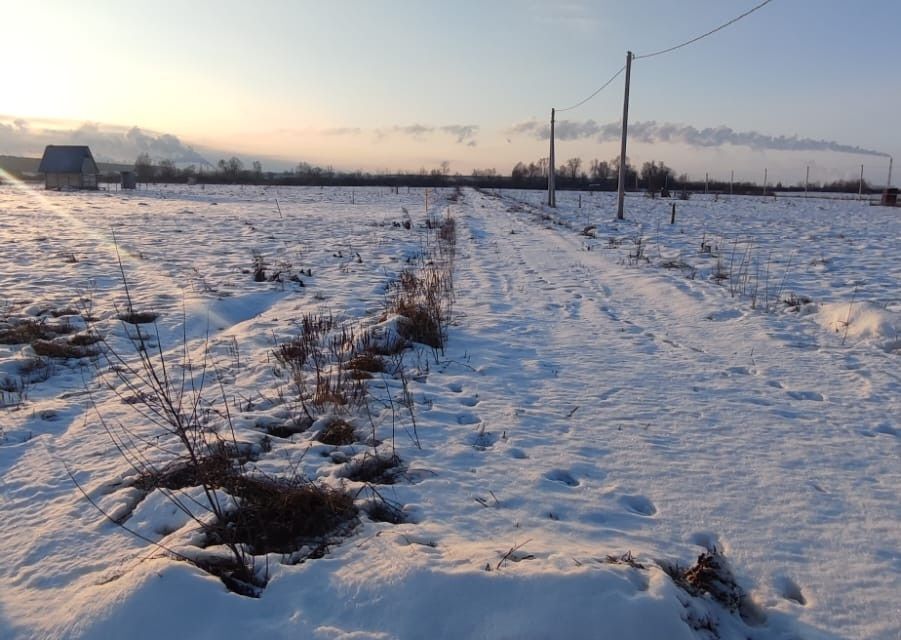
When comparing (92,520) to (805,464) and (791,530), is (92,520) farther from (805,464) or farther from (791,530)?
(805,464)

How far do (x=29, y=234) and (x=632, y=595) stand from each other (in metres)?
19.5

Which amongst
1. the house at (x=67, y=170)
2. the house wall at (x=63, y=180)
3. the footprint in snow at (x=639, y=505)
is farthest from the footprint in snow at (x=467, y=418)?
the house wall at (x=63, y=180)

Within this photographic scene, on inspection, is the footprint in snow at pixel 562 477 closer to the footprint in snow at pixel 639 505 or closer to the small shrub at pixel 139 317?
the footprint in snow at pixel 639 505

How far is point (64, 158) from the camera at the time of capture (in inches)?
2210

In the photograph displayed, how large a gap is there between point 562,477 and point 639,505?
49cm

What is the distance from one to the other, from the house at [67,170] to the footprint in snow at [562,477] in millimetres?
63475

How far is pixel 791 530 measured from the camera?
3.07 m

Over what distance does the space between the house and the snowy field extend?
2236 inches

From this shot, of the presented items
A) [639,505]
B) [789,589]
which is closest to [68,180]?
[639,505]

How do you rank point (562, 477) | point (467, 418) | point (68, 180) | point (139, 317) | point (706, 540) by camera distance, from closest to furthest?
point (706, 540)
point (562, 477)
point (467, 418)
point (139, 317)
point (68, 180)

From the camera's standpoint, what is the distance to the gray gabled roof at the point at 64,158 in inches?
2186

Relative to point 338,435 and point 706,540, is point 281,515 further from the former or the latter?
point 706,540

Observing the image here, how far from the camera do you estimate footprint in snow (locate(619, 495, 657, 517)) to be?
325cm

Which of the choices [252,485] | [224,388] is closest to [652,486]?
[252,485]
